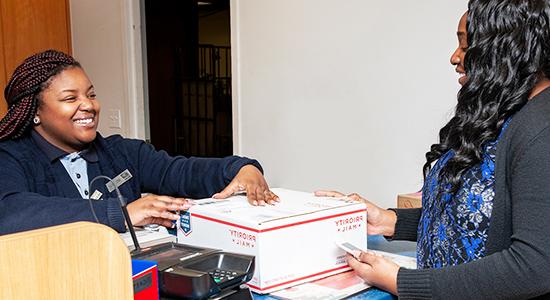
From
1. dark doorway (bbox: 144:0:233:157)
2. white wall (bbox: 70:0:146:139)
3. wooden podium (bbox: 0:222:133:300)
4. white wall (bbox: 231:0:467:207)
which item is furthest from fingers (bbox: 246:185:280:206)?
dark doorway (bbox: 144:0:233:157)

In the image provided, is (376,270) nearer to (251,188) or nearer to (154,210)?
(251,188)

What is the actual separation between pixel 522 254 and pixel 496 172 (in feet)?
0.47

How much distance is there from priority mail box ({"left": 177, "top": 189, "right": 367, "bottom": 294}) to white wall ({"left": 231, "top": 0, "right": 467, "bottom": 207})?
1120 millimetres

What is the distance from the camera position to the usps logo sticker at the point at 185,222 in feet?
4.01

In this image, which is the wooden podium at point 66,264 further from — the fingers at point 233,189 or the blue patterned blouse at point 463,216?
the fingers at point 233,189

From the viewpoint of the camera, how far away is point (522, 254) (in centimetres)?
85

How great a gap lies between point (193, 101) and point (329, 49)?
382 cm

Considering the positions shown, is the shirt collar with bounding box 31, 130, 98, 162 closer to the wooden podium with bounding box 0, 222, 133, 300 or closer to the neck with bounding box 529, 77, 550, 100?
the wooden podium with bounding box 0, 222, 133, 300

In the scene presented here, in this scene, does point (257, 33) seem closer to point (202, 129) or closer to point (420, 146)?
point (420, 146)

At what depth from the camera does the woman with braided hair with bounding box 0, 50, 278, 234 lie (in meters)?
1.29

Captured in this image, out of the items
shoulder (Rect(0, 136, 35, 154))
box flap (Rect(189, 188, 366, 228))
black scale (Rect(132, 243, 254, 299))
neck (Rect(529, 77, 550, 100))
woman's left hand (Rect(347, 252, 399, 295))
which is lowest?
woman's left hand (Rect(347, 252, 399, 295))

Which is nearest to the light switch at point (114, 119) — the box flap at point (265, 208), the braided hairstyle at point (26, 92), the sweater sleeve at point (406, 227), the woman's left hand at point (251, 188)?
the braided hairstyle at point (26, 92)

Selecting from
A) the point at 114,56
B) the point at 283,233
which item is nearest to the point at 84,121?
the point at 283,233

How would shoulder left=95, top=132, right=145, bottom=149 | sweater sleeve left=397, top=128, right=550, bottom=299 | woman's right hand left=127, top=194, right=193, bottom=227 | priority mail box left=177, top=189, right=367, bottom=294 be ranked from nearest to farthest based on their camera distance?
sweater sleeve left=397, top=128, right=550, bottom=299
priority mail box left=177, top=189, right=367, bottom=294
woman's right hand left=127, top=194, right=193, bottom=227
shoulder left=95, top=132, right=145, bottom=149
